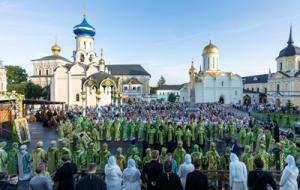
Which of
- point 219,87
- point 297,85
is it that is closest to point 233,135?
point 219,87

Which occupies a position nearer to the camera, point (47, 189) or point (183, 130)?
point (47, 189)

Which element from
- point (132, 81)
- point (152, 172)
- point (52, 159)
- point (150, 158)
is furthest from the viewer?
point (132, 81)

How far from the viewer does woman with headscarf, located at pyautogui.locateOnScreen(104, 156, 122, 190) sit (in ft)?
20.6

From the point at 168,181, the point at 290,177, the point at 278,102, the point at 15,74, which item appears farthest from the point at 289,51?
the point at 15,74

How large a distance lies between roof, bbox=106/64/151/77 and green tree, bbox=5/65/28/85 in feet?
88.0

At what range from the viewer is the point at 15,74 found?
3127 inches

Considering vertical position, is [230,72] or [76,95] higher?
[230,72]

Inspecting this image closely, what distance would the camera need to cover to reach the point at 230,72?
6000 centimetres

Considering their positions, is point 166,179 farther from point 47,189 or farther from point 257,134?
point 257,134

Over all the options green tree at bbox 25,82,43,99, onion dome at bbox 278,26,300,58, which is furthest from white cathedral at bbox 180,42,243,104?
green tree at bbox 25,82,43,99

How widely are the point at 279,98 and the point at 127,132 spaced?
54828mm

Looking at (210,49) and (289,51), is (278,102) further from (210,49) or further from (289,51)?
(210,49)

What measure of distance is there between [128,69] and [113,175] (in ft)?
294

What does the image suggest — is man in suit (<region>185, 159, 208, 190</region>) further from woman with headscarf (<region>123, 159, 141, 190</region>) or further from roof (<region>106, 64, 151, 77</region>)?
roof (<region>106, 64, 151, 77</region>)
